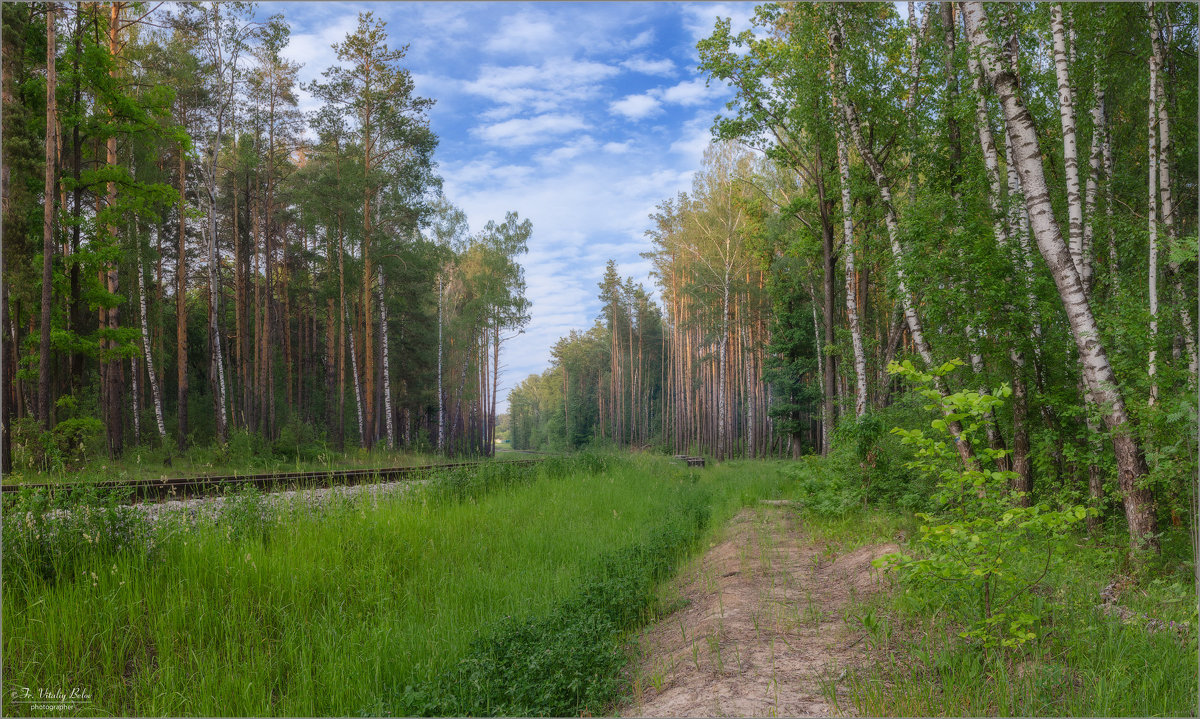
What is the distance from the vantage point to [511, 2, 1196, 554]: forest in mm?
5215

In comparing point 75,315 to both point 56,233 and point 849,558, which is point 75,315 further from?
point 849,558

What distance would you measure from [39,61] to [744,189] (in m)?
23.4

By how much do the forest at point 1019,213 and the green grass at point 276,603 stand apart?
3.73m

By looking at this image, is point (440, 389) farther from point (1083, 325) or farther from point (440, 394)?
point (1083, 325)

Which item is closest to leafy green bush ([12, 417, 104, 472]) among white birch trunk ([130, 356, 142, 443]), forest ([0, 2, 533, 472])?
forest ([0, 2, 533, 472])

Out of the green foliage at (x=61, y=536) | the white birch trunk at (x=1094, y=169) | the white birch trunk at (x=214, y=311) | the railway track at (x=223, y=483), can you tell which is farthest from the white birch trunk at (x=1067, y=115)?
the white birch trunk at (x=214, y=311)

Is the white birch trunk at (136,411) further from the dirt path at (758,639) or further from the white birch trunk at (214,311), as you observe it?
the dirt path at (758,639)

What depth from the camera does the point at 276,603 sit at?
4520 millimetres

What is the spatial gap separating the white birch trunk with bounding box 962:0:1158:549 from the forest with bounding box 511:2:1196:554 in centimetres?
2

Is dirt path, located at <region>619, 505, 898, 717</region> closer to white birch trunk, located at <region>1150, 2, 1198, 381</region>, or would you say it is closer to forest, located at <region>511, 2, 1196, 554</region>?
forest, located at <region>511, 2, 1196, 554</region>

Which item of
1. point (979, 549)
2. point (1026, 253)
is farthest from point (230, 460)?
point (1026, 253)

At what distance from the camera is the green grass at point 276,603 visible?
11.3 feet

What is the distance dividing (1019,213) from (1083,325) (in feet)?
13.4

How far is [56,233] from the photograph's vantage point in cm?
1253
